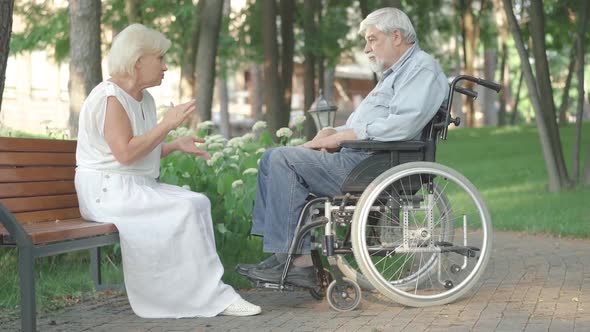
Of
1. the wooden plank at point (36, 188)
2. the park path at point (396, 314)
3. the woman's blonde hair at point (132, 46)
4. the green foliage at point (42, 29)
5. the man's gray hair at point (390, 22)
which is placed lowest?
the park path at point (396, 314)

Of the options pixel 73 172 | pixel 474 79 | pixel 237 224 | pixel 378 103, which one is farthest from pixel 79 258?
pixel 474 79

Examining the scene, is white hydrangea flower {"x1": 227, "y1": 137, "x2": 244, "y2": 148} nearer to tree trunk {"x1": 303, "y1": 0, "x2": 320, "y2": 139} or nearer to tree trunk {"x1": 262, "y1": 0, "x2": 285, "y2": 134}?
tree trunk {"x1": 262, "y1": 0, "x2": 285, "y2": 134}

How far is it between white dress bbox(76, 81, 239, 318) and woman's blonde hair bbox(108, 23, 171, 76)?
11 cm

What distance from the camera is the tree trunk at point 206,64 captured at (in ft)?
55.3

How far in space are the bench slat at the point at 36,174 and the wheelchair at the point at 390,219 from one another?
123cm

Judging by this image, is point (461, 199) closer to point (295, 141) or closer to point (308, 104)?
point (295, 141)

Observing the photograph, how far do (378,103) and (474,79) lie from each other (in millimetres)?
525

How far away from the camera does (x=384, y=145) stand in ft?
17.8

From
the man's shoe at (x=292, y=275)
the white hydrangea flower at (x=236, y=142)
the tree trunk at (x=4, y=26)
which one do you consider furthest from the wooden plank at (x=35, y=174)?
the white hydrangea flower at (x=236, y=142)

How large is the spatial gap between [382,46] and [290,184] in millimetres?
902

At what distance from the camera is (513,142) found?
24656mm

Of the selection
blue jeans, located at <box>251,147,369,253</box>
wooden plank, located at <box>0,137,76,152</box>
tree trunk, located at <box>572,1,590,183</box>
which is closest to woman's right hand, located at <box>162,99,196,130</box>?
blue jeans, located at <box>251,147,369,253</box>

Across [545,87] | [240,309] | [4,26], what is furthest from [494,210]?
[4,26]

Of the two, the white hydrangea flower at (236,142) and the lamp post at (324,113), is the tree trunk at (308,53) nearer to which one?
the lamp post at (324,113)
